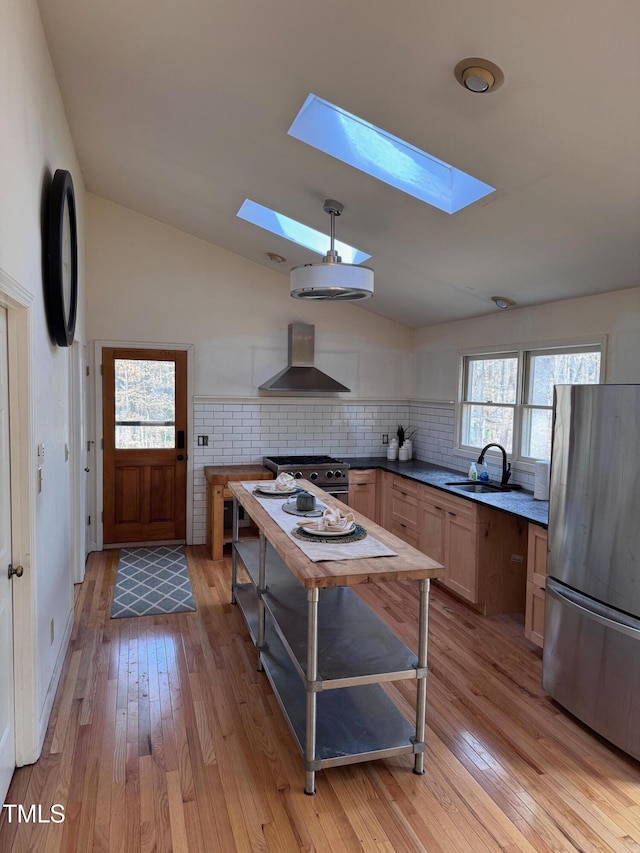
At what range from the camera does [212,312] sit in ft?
18.5

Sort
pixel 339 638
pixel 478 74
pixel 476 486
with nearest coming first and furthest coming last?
pixel 478 74 < pixel 339 638 < pixel 476 486

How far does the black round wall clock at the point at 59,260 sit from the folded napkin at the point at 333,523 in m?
1.67

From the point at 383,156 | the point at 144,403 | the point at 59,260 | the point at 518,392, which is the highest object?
the point at 383,156

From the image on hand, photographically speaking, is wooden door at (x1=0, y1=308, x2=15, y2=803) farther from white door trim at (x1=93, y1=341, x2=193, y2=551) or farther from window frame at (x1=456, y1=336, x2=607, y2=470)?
window frame at (x1=456, y1=336, x2=607, y2=470)

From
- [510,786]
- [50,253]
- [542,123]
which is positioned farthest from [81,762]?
[542,123]

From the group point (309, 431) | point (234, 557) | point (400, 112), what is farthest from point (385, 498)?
point (400, 112)

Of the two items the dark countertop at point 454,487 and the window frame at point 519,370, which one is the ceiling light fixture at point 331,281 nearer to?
the dark countertop at point 454,487

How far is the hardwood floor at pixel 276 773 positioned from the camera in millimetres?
2090

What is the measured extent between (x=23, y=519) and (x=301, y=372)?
3597 mm

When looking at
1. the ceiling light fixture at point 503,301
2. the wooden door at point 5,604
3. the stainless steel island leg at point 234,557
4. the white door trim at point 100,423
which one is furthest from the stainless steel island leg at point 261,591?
the ceiling light fixture at point 503,301

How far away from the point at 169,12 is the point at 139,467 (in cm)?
400

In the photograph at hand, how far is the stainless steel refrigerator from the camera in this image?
2.53m

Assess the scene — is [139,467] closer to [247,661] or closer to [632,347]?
[247,661]

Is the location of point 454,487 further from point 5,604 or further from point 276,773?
point 5,604
